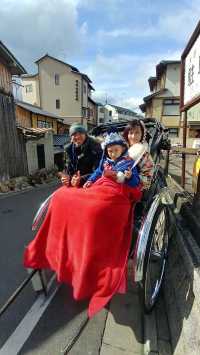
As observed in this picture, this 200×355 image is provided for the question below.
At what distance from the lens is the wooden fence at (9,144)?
11.5 metres

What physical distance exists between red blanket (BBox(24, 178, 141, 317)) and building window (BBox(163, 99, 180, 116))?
26.6 metres

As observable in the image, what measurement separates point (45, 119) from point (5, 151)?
9416mm

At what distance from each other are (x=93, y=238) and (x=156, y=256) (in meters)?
1.16

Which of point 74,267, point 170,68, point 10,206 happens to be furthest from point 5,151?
point 170,68

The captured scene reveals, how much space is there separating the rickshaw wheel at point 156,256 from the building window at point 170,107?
25923 mm

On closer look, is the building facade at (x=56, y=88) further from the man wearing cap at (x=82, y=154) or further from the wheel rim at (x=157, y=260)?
the wheel rim at (x=157, y=260)

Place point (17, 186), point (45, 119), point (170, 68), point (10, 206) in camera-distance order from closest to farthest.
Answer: point (10, 206)
point (17, 186)
point (45, 119)
point (170, 68)

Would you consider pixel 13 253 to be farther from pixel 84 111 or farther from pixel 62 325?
pixel 84 111

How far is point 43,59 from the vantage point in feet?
115

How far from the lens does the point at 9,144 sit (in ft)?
40.1

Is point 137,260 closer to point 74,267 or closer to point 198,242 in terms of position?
point 74,267

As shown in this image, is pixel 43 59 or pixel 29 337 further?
pixel 43 59

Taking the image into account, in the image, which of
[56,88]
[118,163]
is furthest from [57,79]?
[118,163]

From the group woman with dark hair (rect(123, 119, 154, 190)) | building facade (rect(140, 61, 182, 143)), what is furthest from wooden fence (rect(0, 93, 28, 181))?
building facade (rect(140, 61, 182, 143))
